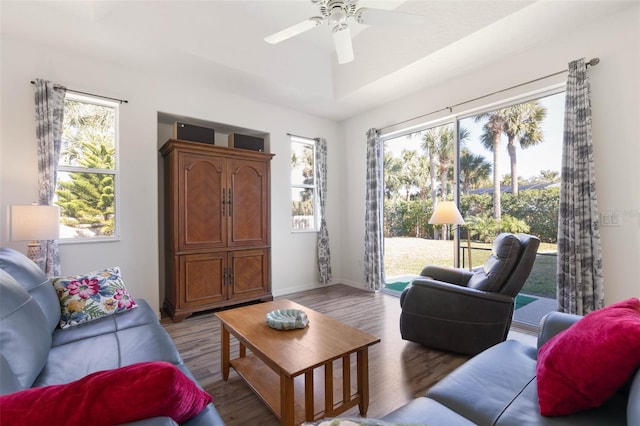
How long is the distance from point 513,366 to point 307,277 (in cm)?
343

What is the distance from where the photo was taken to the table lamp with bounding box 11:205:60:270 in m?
2.20

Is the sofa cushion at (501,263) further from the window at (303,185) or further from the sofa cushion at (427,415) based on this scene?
the window at (303,185)

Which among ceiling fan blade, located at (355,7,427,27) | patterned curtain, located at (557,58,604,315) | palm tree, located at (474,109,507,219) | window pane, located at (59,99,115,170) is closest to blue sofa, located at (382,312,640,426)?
patterned curtain, located at (557,58,604,315)

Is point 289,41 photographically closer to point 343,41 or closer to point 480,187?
point 343,41

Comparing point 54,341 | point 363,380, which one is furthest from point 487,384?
point 54,341

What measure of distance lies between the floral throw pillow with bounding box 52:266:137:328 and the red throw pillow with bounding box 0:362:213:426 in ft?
4.91

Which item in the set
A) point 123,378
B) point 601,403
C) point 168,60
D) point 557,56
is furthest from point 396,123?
point 123,378

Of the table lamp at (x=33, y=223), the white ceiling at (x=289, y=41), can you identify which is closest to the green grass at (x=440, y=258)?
the white ceiling at (x=289, y=41)

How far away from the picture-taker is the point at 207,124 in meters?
3.88

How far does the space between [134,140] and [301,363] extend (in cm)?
306

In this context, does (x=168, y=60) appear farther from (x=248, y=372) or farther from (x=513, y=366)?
(x=513, y=366)

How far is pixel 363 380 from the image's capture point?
1671 mm

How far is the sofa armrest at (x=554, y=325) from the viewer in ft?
4.69

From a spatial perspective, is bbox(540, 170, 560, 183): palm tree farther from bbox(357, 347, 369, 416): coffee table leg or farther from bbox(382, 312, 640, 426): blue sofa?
bbox(357, 347, 369, 416): coffee table leg
